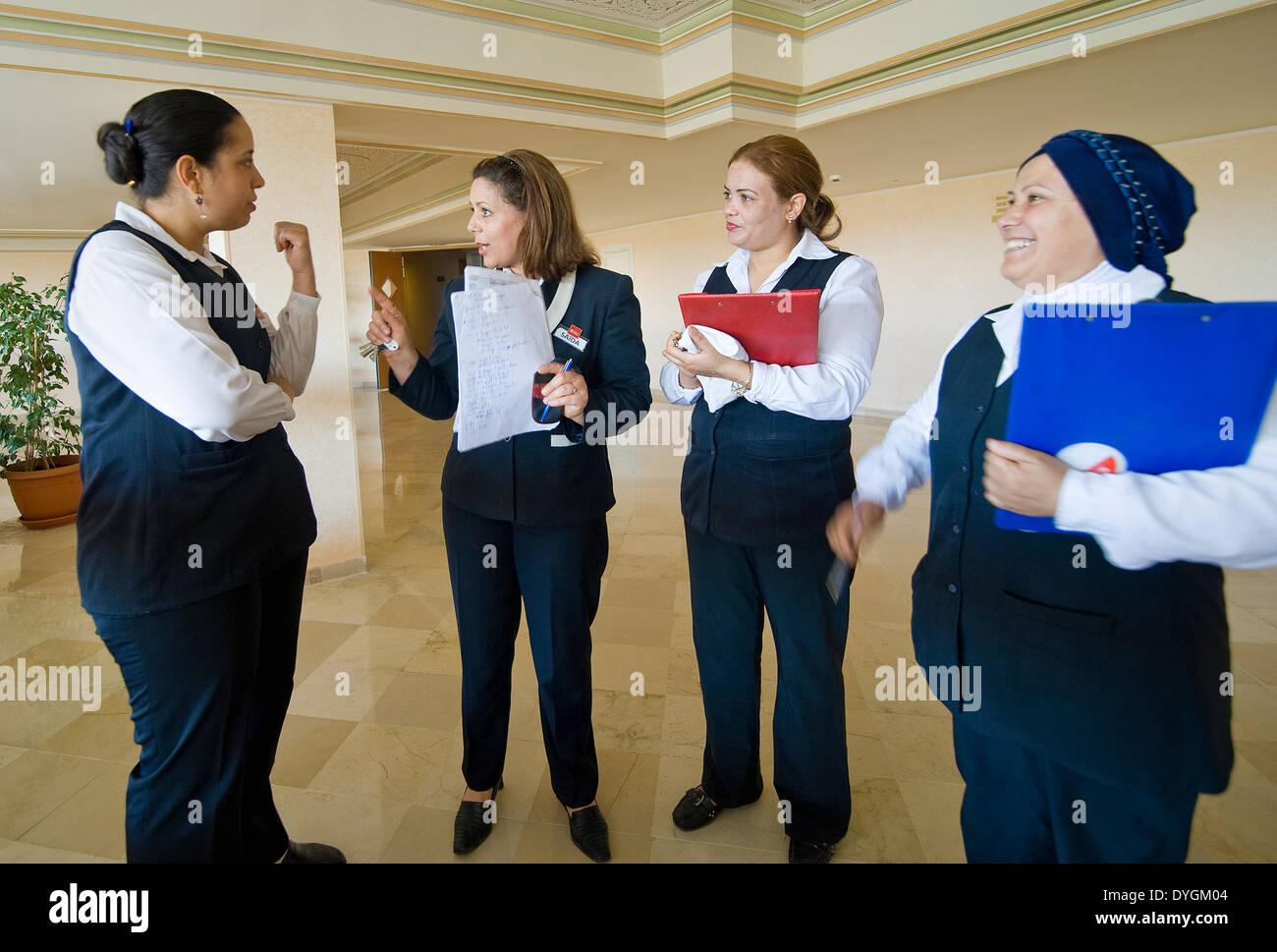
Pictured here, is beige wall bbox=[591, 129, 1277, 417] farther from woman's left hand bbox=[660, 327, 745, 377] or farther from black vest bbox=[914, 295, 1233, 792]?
black vest bbox=[914, 295, 1233, 792]

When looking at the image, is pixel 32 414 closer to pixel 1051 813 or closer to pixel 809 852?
pixel 809 852

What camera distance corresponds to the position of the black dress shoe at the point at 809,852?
1.99 meters

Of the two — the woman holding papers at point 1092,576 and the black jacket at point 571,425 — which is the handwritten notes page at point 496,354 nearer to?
the black jacket at point 571,425

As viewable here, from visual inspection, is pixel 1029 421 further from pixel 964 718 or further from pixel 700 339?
pixel 700 339

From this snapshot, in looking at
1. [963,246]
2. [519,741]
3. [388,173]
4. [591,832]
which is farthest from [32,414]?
[963,246]

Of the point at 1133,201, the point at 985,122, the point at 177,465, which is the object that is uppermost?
the point at 985,122

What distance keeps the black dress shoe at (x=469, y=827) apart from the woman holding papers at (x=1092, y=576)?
144cm

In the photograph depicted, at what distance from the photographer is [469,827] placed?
2.10 metres

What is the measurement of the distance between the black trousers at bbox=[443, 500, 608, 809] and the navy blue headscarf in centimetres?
127

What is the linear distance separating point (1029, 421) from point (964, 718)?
1.86 feet

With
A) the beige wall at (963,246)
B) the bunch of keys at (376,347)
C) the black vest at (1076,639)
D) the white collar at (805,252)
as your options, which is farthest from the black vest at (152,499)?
the beige wall at (963,246)

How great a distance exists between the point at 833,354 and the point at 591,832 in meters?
1.48

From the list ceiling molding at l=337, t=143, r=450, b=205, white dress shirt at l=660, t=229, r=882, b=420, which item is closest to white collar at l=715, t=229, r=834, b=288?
white dress shirt at l=660, t=229, r=882, b=420
